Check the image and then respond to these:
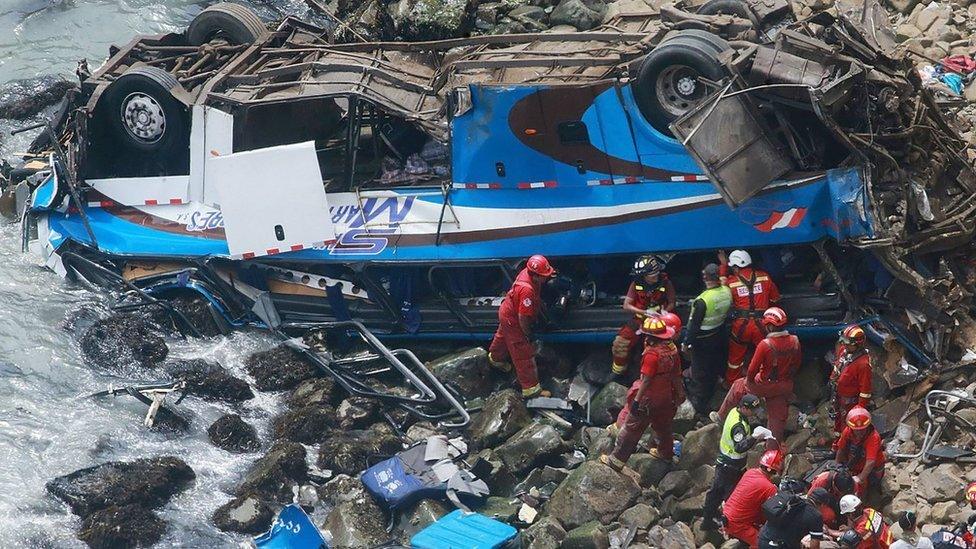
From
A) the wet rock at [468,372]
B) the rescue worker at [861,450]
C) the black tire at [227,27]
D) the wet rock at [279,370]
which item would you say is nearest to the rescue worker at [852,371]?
the rescue worker at [861,450]

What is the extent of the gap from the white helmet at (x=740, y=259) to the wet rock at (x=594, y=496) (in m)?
1.75

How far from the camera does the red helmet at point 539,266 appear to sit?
972 centimetres

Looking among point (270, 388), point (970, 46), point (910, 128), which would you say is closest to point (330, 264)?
point (270, 388)

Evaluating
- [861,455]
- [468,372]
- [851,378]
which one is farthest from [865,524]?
[468,372]

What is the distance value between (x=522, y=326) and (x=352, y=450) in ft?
5.19

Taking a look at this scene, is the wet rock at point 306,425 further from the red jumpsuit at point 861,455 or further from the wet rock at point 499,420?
the red jumpsuit at point 861,455

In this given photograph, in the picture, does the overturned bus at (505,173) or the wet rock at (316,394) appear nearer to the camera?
the overturned bus at (505,173)

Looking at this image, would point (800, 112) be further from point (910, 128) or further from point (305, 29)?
point (305, 29)

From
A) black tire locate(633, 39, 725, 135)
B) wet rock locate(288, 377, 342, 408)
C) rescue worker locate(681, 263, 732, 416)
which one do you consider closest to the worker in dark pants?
rescue worker locate(681, 263, 732, 416)

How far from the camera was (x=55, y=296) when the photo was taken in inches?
456

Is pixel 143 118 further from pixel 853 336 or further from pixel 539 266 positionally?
pixel 853 336

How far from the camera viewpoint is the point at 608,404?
387 inches

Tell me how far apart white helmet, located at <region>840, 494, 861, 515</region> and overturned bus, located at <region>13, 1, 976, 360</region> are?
6.23ft

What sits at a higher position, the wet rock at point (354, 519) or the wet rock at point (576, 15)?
the wet rock at point (576, 15)
